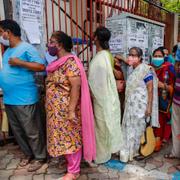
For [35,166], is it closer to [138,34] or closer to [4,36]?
[4,36]

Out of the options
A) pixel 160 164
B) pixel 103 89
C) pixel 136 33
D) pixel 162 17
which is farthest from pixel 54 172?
pixel 162 17

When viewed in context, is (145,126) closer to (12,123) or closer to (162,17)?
(12,123)

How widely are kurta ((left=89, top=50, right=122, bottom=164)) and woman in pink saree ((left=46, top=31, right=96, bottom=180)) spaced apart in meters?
0.26

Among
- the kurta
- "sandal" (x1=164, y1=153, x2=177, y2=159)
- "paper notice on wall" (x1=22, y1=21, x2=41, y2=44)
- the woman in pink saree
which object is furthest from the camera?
"sandal" (x1=164, y1=153, x2=177, y2=159)

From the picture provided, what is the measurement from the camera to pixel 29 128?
272 centimetres

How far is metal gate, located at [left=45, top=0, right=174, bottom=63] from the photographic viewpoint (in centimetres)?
339

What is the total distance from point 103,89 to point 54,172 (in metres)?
1.16

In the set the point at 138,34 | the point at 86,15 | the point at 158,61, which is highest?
the point at 86,15

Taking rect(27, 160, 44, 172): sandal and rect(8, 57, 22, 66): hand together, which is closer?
rect(8, 57, 22, 66): hand

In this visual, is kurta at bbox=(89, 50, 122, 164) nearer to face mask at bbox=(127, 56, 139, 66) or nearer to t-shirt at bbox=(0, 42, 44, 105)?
face mask at bbox=(127, 56, 139, 66)

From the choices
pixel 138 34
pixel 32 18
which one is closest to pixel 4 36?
pixel 32 18

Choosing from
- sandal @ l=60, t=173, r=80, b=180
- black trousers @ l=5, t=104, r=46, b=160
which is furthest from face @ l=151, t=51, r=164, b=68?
sandal @ l=60, t=173, r=80, b=180

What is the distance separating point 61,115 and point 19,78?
0.65 metres

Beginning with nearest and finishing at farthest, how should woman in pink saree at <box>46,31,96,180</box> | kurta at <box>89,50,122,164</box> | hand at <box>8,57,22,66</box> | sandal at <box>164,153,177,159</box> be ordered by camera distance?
woman in pink saree at <box>46,31,96,180</box> < hand at <box>8,57,22,66</box> < kurta at <box>89,50,122,164</box> < sandal at <box>164,153,177,159</box>
